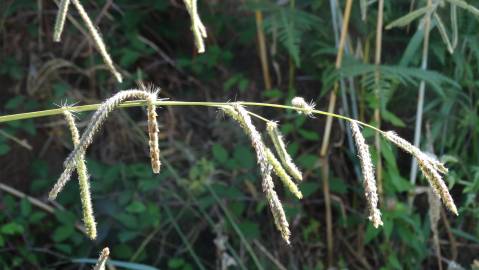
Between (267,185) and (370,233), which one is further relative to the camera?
(370,233)

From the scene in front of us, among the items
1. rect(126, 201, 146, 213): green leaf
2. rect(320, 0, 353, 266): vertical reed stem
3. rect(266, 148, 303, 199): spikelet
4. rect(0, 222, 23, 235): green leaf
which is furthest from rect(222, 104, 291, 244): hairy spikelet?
rect(0, 222, 23, 235): green leaf

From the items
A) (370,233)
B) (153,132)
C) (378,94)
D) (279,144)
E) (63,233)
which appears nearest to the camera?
(153,132)

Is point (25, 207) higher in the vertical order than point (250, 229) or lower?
higher

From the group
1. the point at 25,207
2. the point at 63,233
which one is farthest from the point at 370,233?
the point at 25,207

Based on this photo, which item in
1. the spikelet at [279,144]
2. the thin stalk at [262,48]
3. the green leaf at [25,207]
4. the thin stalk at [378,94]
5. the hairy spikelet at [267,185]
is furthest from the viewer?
the thin stalk at [262,48]

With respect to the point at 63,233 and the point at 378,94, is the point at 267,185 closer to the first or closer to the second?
the point at 378,94

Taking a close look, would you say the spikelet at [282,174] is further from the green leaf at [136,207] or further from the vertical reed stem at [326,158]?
the green leaf at [136,207]

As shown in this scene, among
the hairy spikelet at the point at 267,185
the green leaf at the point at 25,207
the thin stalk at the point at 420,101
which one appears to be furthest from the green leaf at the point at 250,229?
the hairy spikelet at the point at 267,185

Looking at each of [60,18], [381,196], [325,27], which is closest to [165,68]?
[325,27]
